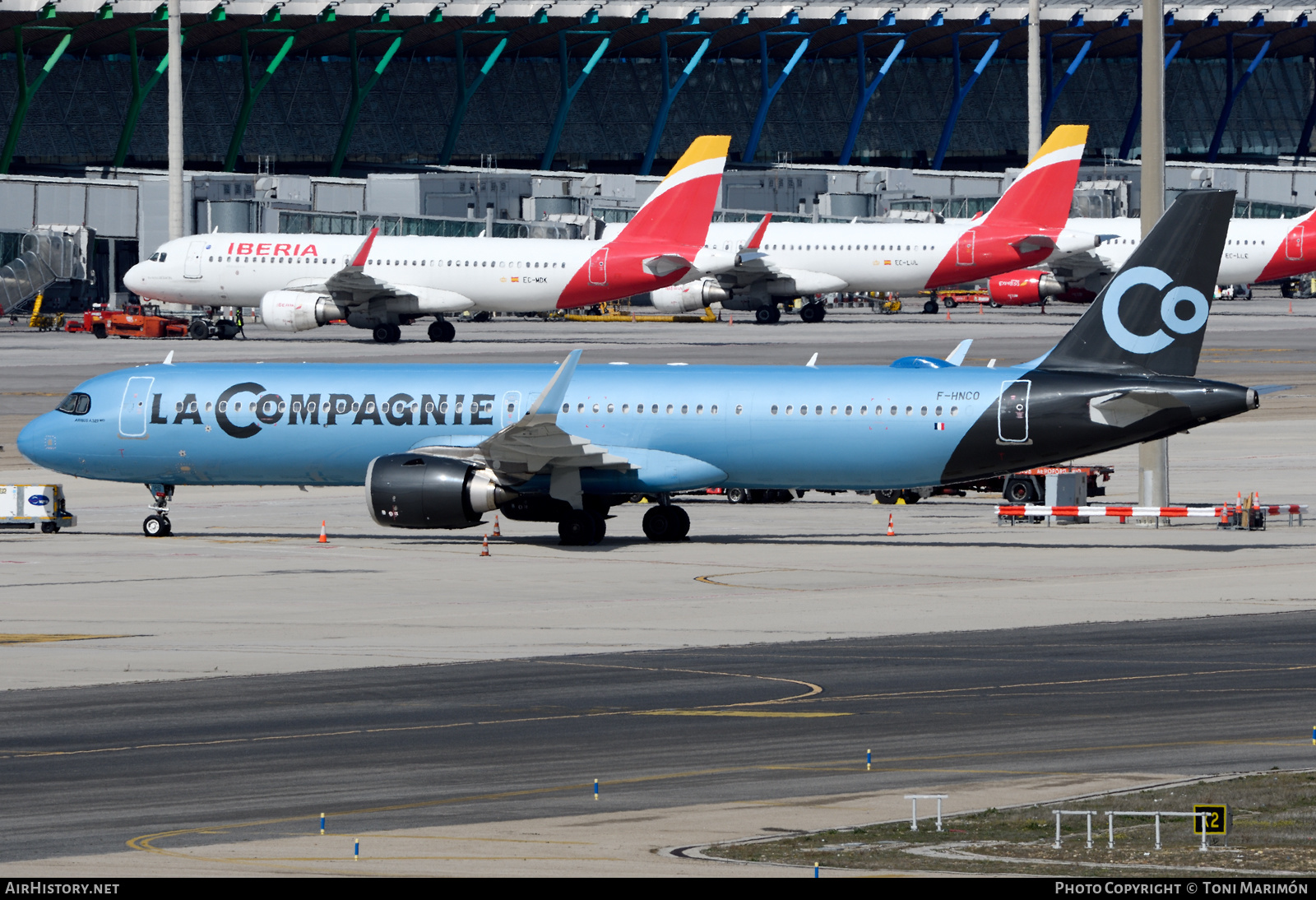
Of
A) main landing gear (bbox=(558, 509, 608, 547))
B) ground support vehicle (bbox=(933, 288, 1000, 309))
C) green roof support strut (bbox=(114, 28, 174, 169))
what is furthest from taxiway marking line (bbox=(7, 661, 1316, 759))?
green roof support strut (bbox=(114, 28, 174, 169))

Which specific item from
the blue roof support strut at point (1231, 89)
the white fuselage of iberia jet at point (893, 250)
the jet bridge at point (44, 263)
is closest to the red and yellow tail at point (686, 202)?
the white fuselage of iberia jet at point (893, 250)

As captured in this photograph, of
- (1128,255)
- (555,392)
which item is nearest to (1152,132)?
(555,392)

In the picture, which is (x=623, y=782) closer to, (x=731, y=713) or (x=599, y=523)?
(x=731, y=713)

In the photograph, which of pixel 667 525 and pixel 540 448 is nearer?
pixel 540 448

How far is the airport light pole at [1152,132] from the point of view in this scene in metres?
42.9

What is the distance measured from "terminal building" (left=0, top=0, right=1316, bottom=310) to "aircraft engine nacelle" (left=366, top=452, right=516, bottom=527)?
7044cm

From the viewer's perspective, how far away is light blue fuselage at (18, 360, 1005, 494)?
37.1 m

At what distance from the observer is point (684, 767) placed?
18547 millimetres

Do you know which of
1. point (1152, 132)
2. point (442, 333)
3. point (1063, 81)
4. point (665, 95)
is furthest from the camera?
point (1063, 81)

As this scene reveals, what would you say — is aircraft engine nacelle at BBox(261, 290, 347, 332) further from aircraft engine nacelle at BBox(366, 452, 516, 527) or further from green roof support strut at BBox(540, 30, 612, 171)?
green roof support strut at BBox(540, 30, 612, 171)

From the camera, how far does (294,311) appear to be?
83750mm

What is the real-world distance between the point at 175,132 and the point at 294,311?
15663mm

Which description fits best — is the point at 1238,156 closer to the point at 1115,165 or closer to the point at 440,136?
the point at 1115,165
